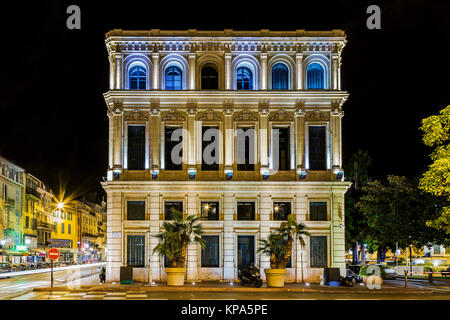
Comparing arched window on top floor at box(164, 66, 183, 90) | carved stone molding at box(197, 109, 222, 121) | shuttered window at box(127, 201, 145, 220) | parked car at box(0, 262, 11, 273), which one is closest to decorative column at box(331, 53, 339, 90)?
carved stone molding at box(197, 109, 222, 121)

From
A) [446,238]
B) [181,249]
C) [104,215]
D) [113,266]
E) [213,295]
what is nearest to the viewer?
[213,295]

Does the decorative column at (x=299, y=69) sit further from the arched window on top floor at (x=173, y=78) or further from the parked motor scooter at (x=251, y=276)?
the parked motor scooter at (x=251, y=276)

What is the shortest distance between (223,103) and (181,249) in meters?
11.7

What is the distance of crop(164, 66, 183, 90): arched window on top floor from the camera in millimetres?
44031

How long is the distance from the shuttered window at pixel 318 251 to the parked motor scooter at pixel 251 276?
5.59 meters

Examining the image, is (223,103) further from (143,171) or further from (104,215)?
(104,215)

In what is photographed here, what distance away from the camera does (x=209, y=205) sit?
140 feet

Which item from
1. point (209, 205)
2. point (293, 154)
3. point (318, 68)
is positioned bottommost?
point (209, 205)

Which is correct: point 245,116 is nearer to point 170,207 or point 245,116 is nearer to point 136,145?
point 136,145

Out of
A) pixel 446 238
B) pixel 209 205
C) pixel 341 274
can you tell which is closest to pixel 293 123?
pixel 209 205

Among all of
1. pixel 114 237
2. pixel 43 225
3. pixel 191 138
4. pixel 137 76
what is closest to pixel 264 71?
pixel 191 138

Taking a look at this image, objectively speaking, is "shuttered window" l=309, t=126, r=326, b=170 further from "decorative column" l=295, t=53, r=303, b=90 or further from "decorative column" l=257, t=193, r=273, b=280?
"decorative column" l=257, t=193, r=273, b=280

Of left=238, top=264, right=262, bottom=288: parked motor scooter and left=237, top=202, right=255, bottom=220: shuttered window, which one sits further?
left=237, top=202, right=255, bottom=220: shuttered window

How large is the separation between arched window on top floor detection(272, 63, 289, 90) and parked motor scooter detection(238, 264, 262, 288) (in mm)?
13654
